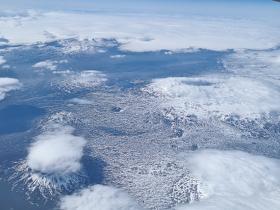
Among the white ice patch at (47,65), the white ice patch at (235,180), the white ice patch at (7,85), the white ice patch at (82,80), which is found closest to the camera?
the white ice patch at (235,180)

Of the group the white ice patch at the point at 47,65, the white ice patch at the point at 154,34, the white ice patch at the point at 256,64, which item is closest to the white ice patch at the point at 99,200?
the white ice patch at the point at 47,65

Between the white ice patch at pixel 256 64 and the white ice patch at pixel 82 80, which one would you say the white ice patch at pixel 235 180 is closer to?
the white ice patch at pixel 82 80

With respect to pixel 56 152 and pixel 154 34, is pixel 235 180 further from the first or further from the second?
pixel 154 34

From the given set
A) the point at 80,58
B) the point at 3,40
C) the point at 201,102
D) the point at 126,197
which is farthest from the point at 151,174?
the point at 3,40

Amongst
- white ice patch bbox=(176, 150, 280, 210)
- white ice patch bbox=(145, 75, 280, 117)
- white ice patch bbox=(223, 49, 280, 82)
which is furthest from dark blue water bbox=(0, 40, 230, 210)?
white ice patch bbox=(176, 150, 280, 210)

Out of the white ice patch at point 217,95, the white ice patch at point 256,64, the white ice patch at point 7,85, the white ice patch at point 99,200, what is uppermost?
the white ice patch at point 99,200

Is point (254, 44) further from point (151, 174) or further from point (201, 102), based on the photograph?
point (151, 174)
